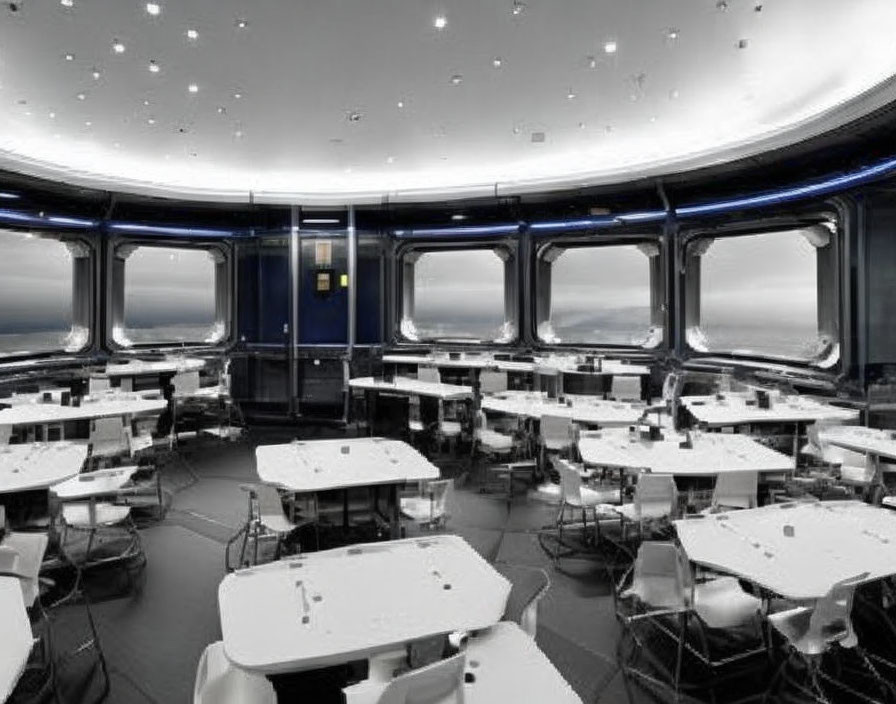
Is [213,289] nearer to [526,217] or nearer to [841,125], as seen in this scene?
[526,217]

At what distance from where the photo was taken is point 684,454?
5184 millimetres

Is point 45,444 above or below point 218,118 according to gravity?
below

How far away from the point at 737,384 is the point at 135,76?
27.3 feet

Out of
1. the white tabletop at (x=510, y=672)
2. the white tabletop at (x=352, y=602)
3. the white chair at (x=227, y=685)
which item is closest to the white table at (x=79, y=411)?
the white tabletop at (x=352, y=602)

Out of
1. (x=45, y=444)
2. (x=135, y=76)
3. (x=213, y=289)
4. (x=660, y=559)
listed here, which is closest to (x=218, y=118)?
(x=135, y=76)

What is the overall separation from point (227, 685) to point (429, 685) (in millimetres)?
912

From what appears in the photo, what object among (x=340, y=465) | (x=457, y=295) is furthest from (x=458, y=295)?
(x=340, y=465)

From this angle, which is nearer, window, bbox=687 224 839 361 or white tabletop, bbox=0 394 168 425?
white tabletop, bbox=0 394 168 425

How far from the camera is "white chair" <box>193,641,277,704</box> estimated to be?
7.66 feet

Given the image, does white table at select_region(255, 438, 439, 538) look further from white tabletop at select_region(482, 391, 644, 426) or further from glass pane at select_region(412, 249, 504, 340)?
glass pane at select_region(412, 249, 504, 340)

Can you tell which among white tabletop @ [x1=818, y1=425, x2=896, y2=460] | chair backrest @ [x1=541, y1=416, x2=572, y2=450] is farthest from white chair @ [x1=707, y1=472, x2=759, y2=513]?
chair backrest @ [x1=541, y1=416, x2=572, y2=450]

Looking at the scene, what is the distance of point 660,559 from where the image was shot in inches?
139

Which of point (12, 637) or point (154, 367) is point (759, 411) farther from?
point (154, 367)

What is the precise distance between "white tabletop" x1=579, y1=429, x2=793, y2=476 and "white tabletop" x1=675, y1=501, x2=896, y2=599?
2.59 feet
